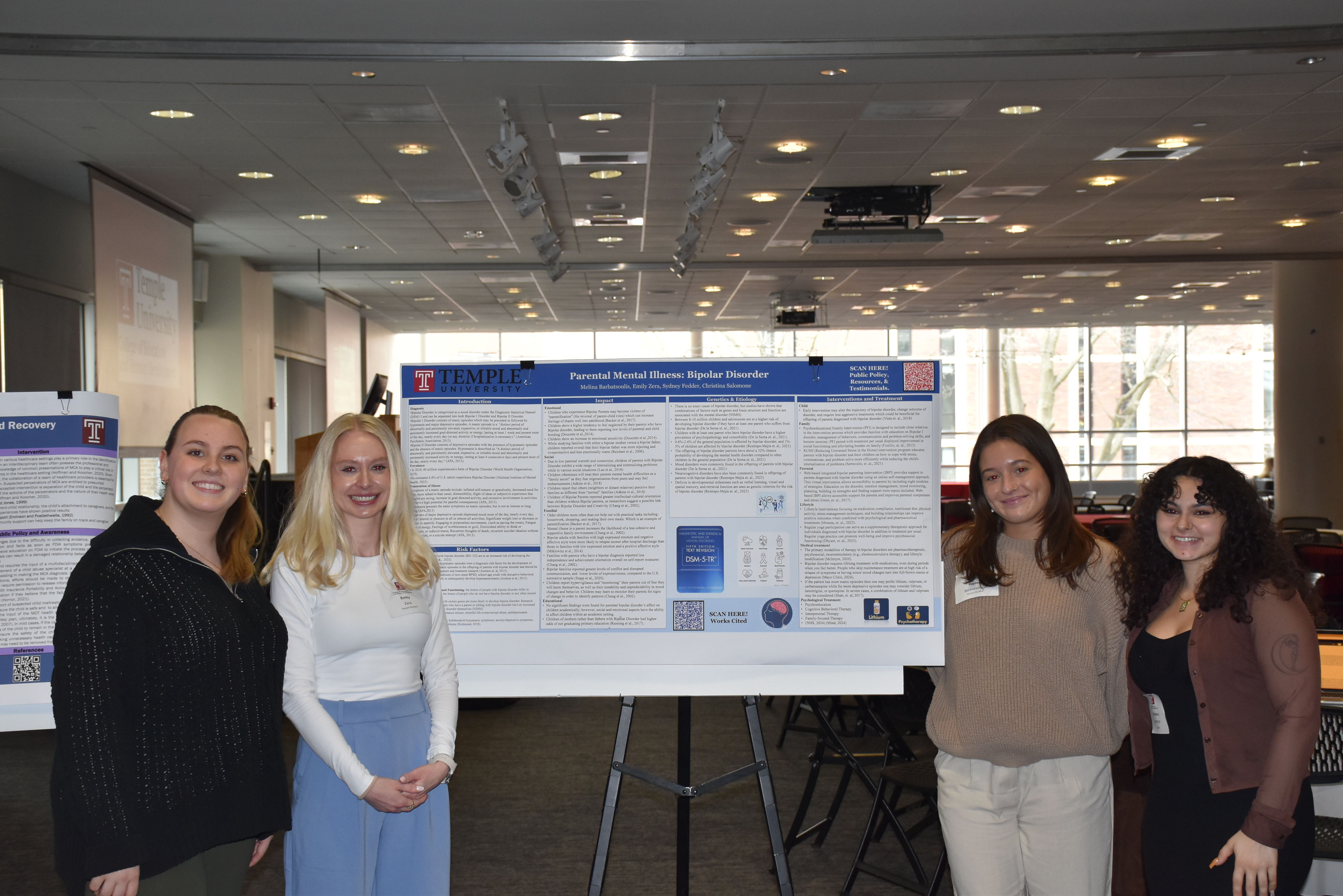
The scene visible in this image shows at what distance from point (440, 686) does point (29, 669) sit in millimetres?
1211

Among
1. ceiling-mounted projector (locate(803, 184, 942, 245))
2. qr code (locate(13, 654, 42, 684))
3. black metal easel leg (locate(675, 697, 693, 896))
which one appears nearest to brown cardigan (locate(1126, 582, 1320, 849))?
black metal easel leg (locate(675, 697, 693, 896))

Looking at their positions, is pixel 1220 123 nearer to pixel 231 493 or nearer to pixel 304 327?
pixel 231 493

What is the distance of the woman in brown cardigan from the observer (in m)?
2.23

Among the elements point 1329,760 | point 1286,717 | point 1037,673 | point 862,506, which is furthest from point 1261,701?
point 1329,760

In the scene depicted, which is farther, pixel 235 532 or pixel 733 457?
pixel 733 457

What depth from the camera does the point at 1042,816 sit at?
2.47 m

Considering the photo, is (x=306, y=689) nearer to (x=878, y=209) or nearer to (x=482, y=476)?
(x=482, y=476)

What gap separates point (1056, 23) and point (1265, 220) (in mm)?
6979

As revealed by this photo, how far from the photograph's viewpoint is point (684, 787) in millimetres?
3000

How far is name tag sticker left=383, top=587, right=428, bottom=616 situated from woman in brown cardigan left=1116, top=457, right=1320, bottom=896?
68.3 inches

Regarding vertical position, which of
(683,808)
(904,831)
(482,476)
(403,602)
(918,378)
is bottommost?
(904,831)

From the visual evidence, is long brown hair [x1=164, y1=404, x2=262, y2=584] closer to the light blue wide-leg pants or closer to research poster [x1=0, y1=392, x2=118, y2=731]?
the light blue wide-leg pants

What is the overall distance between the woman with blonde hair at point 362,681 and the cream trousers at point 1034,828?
1.27 meters

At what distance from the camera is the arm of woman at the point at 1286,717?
2.21 meters
